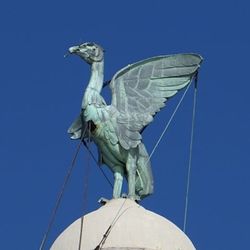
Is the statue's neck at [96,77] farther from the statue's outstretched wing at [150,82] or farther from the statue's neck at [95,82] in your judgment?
the statue's outstretched wing at [150,82]

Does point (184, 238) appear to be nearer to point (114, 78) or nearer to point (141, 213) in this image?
point (141, 213)

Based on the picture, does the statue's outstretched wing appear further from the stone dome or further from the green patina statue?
the stone dome

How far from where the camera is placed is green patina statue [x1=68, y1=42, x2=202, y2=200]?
4784cm

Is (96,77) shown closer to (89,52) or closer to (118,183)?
A: (89,52)

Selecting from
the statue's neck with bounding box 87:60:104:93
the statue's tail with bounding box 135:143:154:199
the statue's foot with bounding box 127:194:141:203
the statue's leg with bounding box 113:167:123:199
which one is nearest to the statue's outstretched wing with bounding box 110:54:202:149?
the statue's neck with bounding box 87:60:104:93

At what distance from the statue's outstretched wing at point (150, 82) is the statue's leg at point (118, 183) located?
5.05 ft

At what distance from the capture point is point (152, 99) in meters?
48.9

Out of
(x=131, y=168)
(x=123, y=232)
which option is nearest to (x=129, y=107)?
(x=131, y=168)

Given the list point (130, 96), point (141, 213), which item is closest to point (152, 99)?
point (130, 96)

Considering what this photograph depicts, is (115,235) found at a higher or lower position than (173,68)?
lower

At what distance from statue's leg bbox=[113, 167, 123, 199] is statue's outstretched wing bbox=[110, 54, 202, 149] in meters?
1.54

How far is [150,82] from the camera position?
4922 centimetres

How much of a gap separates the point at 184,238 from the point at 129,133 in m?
3.30

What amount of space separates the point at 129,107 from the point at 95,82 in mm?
1088
